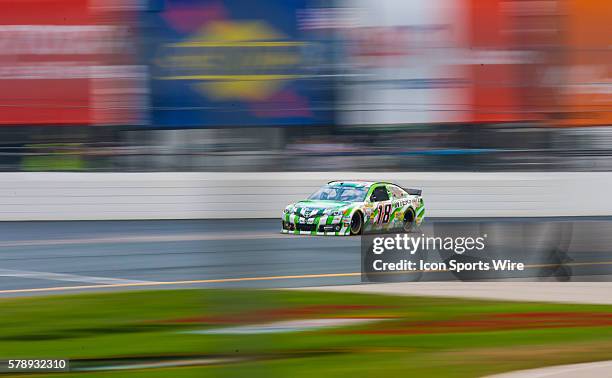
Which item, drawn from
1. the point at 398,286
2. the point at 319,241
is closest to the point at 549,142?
the point at 319,241

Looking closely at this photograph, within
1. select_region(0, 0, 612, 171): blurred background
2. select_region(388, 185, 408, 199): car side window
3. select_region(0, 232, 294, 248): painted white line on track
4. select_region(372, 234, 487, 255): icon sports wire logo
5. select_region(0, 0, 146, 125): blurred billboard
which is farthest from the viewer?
select_region(0, 0, 146, 125): blurred billboard

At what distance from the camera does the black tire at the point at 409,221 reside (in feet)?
54.7

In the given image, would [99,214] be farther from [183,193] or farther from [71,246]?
[71,246]

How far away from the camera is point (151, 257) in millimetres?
12742

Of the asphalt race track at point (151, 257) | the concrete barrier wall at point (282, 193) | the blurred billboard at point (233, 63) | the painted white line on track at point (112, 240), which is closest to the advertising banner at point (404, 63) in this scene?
the blurred billboard at point (233, 63)

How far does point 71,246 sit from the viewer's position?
13.8 metres

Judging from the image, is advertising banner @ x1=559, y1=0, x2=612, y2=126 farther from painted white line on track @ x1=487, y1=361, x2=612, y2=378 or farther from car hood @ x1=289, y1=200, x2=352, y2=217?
painted white line on track @ x1=487, y1=361, x2=612, y2=378

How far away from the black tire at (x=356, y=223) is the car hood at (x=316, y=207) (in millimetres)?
213

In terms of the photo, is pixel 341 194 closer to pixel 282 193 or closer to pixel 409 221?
pixel 409 221

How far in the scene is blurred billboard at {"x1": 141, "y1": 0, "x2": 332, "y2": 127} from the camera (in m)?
4.65

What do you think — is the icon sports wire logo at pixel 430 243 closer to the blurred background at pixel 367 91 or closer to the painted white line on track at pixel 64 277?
the painted white line on track at pixel 64 277

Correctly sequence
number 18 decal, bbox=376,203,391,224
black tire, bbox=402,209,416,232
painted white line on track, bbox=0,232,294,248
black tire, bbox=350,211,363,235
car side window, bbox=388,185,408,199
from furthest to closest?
black tire, bbox=402,209,416,232 < car side window, bbox=388,185,408,199 < number 18 decal, bbox=376,203,391,224 < black tire, bbox=350,211,363,235 < painted white line on track, bbox=0,232,294,248

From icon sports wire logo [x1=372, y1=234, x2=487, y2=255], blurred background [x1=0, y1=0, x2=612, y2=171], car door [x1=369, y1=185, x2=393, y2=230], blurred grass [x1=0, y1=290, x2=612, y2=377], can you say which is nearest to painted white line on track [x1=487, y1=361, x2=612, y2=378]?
blurred grass [x1=0, y1=290, x2=612, y2=377]

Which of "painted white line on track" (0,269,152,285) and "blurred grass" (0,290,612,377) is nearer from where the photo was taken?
"blurred grass" (0,290,612,377)
